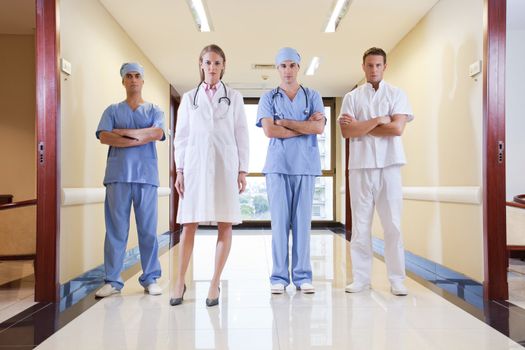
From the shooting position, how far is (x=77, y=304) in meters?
2.63

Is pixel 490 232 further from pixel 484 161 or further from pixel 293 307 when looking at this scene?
pixel 293 307

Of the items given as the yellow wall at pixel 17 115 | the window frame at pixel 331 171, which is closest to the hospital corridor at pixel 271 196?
the yellow wall at pixel 17 115

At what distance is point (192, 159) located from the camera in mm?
2531

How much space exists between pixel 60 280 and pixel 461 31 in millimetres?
3147

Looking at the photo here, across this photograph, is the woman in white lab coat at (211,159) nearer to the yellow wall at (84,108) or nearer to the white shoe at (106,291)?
the white shoe at (106,291)

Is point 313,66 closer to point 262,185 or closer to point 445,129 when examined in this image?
point 445,129

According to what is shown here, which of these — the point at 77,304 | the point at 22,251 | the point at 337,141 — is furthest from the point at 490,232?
the point at 337,141

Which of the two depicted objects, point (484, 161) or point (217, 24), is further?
point (217, 24)

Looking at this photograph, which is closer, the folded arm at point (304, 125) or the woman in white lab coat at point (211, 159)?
the woman in white lab coat at point (211, 159)

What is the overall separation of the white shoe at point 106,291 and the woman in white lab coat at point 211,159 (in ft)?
1.65

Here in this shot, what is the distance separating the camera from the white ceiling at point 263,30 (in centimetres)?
388

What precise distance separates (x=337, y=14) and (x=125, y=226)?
102 inches

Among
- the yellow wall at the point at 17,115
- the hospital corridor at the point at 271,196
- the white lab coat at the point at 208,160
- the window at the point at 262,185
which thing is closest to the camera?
the hospital corridor at the point at 271,196

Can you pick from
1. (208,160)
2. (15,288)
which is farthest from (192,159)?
(15,288)
